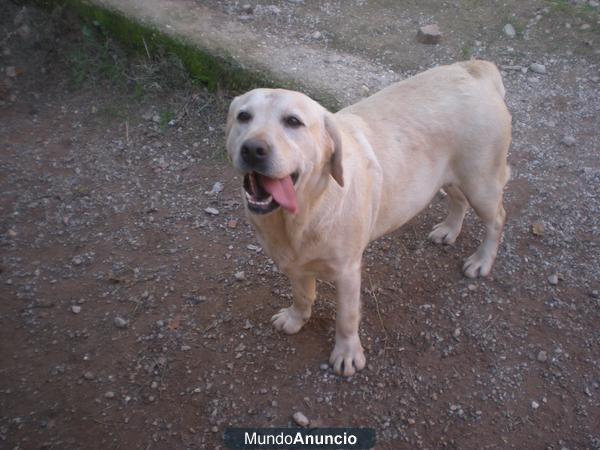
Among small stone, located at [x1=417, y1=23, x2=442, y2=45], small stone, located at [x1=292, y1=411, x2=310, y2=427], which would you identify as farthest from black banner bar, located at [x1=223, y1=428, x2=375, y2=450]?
small stone, located at [x1=417, y1=23, x2=442, y2=45]

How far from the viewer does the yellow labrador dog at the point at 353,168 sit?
230cm

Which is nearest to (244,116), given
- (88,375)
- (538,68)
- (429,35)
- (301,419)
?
(301,419)

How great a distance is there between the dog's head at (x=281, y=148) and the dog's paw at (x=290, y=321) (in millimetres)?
1048

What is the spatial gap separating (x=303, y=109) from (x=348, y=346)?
5.02 feet

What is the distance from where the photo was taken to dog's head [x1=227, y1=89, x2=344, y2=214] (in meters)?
2.16

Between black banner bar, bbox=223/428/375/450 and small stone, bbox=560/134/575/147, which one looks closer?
black banner bar, bbox=223/428/375/450

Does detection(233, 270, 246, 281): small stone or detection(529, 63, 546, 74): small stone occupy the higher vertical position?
detection(529, 63, 546, 74): small stone

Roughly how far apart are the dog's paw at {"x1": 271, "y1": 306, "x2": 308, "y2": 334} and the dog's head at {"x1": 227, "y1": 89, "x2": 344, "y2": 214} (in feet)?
3.44

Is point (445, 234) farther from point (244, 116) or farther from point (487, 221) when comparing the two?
point (244, 116)

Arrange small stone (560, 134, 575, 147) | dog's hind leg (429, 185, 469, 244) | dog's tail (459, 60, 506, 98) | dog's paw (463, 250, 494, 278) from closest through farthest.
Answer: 1. dog's tail (459, 60, 506, 98)
2. dog's paw (463, 250, 494, 278)
3. dog's hind leg (429, 185, 469, 244)
4. small stone (560, 134, 575, 147)

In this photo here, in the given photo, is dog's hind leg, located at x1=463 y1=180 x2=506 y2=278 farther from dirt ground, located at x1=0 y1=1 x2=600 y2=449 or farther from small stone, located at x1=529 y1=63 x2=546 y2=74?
small stone, located at x1=529 y1=63 x2=546 y2=74

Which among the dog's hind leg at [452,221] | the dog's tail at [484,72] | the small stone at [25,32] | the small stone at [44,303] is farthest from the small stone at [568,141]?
the small stone at [25,32]

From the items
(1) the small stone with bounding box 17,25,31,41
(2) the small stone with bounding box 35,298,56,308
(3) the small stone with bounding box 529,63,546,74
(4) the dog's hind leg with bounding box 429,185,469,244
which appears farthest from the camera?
(1) the small stone with bounding box 17,25,31,41

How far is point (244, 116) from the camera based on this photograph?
239 centimetres
